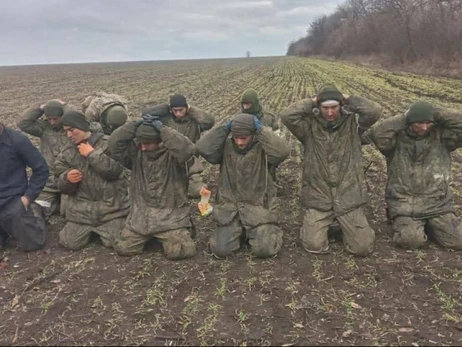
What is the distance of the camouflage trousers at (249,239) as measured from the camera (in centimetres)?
526

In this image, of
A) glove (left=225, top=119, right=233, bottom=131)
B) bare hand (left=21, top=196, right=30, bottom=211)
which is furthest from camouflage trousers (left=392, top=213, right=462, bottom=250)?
bare hand (left=21, top=196, right=30, bottom=211)

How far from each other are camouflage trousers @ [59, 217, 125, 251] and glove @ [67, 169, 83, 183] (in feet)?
1.83

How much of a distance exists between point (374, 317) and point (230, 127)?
241 cm

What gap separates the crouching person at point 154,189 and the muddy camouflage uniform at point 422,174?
228 cm

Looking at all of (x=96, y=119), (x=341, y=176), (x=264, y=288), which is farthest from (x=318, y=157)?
(x=96, y=119)

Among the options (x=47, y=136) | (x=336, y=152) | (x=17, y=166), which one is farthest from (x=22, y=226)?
(x=336, y=152)

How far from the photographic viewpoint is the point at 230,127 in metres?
5.29

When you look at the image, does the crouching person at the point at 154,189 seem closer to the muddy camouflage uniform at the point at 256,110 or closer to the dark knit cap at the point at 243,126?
the dark knit cap at the point at 243,126

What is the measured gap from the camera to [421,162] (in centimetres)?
550

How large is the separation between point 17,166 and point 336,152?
3.62 meters

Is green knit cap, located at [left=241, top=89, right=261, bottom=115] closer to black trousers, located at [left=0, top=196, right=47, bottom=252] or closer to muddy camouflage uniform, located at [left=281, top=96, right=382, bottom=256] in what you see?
muddy camouflage uniform, located at [left=281, top=96, right=382, bottom=256]

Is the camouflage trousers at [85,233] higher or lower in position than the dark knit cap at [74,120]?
lower

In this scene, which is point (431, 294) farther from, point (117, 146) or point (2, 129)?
point (2, 129)

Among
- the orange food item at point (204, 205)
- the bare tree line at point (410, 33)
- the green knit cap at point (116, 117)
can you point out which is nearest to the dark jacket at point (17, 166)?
the green knit cap at point (116, 117)
